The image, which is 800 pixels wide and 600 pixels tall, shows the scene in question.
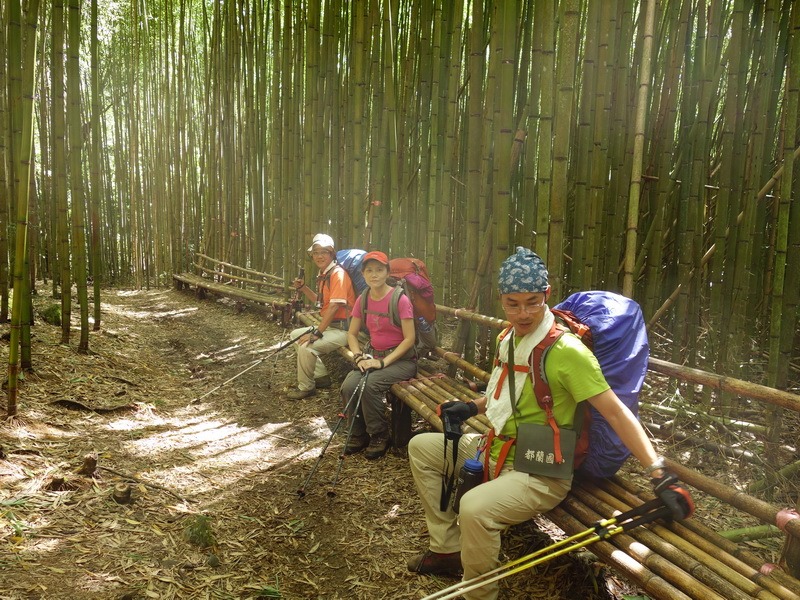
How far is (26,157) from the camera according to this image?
243 centimetres

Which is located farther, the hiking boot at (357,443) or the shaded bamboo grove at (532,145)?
the hiking boot at (357,443)

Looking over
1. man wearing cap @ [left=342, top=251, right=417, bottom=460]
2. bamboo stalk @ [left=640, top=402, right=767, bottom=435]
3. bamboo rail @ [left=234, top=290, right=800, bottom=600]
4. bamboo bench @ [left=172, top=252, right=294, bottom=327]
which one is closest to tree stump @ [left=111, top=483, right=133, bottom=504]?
man wearing cap @ [left=342, top=251, right=417, bottom=460]

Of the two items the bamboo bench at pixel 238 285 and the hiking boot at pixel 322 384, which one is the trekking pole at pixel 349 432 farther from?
the bamboo bench at pixel 238 285

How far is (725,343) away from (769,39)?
165cm

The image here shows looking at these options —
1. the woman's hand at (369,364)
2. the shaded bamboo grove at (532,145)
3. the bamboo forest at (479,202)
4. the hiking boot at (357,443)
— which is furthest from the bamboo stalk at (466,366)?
the hiking boot at (357,443)

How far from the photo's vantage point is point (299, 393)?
397 centimetres

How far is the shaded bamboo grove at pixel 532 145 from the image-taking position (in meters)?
2.55

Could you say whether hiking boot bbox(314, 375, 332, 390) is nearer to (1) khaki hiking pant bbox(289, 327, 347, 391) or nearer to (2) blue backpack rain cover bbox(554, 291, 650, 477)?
(1) khaki hiking pant bbox(289, 327, 347, 391)

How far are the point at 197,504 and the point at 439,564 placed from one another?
1128 millimetres

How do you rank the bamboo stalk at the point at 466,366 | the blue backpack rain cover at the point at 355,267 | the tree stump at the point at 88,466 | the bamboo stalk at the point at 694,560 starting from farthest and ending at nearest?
the blue backpack rain cover at the point at 355,267 < the bamboo stalk at the point at 466,366 < the tree stump at the point at 88,466 < the bamboo stalk at the point at 694,560

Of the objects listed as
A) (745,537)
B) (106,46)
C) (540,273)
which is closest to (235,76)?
(106,46)

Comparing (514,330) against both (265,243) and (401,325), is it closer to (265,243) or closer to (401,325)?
(401,325)

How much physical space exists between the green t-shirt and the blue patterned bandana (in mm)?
191

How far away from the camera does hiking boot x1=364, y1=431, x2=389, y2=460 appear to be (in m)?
3.00
